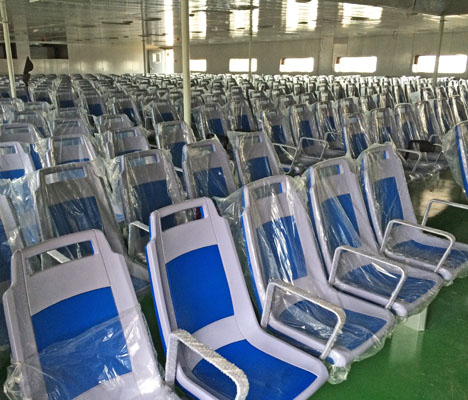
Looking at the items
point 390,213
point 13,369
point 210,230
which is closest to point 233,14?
point 390,213

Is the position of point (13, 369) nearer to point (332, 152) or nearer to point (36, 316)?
point (36, 316)

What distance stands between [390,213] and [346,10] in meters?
8.19

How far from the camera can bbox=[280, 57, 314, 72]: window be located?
19969 millimetres

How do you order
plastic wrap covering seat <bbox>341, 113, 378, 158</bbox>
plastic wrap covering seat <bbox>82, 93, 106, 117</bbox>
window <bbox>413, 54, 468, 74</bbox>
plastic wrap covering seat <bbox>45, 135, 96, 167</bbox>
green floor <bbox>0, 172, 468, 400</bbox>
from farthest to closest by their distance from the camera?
window <bbox>413, 54, 468, 74</bbox>
plastic wrap covering seat <bbox>82, 93, 106, 117</bbox>
plastic wrap covering seat <bbox>341, 113, 378, 158</bbox>
plastic wrap covering seat <bbox>45, 135, 96, 167</bbox>
green floor <bbox>0, 172, 468, 400</bbox>

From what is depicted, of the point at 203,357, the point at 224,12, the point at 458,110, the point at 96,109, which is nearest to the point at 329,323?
the point at 203,357

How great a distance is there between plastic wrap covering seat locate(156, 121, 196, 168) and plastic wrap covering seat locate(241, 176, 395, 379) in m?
1.83

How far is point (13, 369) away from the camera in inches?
47.4

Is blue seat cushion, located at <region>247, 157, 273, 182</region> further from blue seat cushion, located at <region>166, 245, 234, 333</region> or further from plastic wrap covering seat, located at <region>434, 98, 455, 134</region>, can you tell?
plastic wrap covering seat, located at <region>434, 98, 455, 134</region>

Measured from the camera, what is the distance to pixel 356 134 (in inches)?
182

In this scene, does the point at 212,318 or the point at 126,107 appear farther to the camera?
the point at 126,107

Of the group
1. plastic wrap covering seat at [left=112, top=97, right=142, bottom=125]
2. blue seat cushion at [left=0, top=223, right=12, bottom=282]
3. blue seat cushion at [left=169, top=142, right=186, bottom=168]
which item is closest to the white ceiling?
plastic wrap covering seat at [left=112, top=97, right=142, bottom=125]

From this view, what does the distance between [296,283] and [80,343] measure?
1025 millimetres

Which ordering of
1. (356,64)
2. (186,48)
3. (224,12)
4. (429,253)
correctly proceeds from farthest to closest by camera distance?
(356,64) < (224,12) < (186,48) < (429,253)

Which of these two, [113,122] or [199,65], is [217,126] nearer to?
[113,122]
